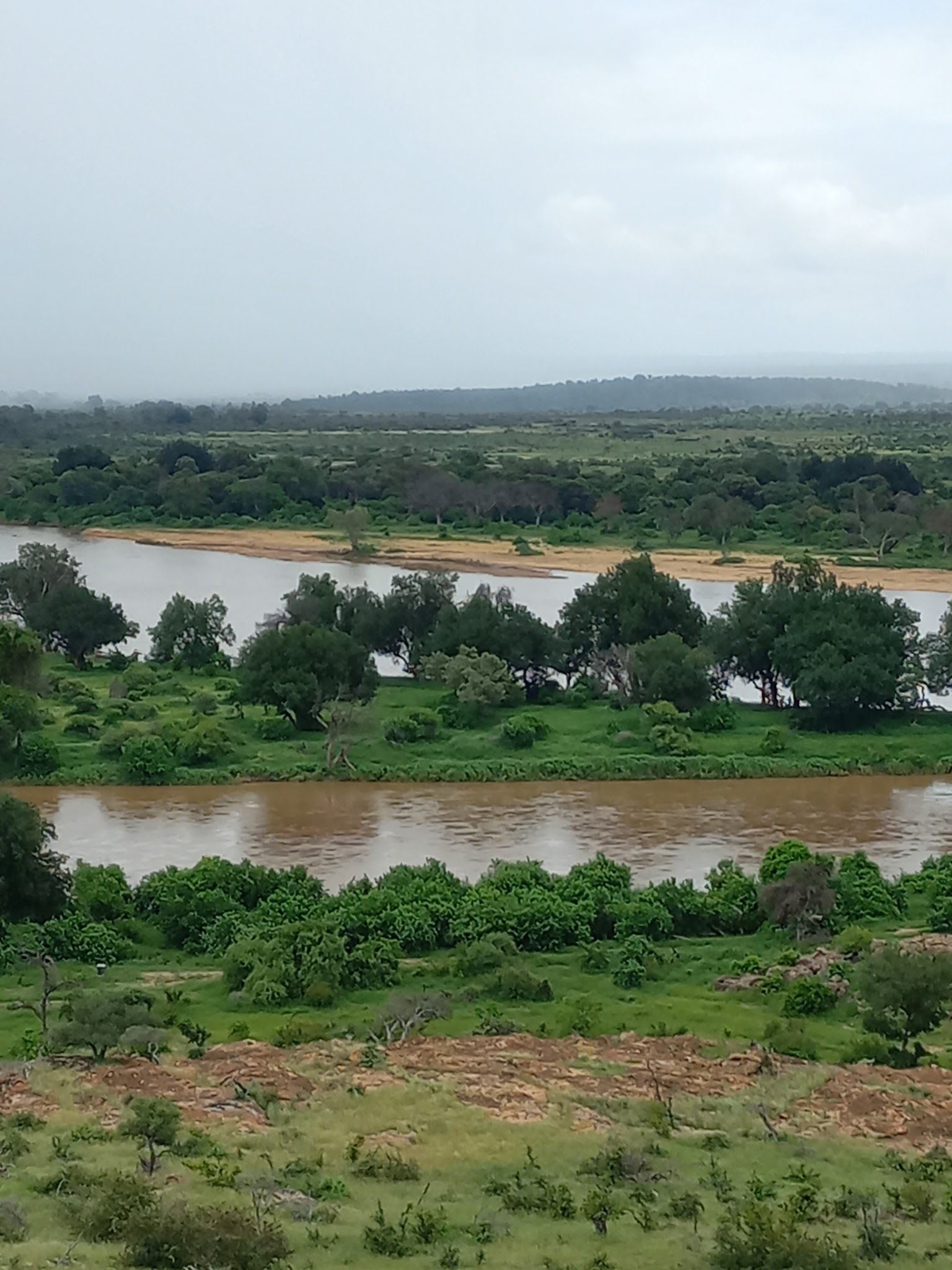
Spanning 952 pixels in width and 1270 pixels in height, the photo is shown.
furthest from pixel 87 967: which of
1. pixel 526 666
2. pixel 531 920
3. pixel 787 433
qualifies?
pixel 787 433

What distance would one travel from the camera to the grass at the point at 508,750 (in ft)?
82.8

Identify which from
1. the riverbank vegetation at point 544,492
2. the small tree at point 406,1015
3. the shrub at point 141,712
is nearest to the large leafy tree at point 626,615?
the shrub at point 141,712

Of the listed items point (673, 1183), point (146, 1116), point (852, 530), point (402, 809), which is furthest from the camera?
point (852, 530)

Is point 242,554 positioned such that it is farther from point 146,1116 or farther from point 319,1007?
Result: point 146,1116

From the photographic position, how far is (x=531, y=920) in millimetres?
17172

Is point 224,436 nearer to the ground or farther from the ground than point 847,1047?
farther from the ground

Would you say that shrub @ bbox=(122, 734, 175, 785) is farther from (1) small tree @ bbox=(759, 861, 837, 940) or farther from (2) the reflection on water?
(1) small tree @ bbox=(759, 861, 837, 940)

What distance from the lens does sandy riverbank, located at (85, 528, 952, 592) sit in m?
44.3

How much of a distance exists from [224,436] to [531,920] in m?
86.4

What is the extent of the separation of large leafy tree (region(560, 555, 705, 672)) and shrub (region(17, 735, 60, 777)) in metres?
10.1

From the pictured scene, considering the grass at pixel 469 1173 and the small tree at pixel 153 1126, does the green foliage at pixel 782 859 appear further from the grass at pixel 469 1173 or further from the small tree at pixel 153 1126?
the small tree at pixel 153 1126

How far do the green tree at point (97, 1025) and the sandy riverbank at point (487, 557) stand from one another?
3133 cm

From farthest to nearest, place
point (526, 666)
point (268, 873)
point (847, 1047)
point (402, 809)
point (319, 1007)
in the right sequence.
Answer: point (526, 666) → point (402, 809) → point (268, 873) → point (319, 1007) → point (847, 1047)

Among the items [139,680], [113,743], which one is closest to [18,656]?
[113,743]
